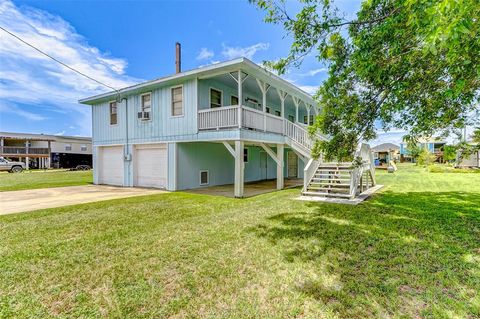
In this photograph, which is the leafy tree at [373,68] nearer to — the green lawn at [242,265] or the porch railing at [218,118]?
the green lawn at [242,265]

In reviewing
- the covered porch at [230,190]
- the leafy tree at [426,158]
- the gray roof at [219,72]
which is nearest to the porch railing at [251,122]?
the gray roof at [219,72]

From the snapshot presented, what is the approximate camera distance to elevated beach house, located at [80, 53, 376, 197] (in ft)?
30.6

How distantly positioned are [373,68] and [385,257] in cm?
317

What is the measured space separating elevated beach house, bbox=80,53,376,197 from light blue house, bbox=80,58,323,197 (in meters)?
0.04

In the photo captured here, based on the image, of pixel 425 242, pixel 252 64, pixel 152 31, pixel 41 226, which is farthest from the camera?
pixel 152 31

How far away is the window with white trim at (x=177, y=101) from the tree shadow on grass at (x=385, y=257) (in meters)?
7.08

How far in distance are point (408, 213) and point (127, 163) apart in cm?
1235

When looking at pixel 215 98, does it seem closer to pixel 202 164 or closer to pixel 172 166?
pixel 202 164

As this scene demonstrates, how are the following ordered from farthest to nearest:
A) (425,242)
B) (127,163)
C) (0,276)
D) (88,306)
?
(127,163), (425,242), (0,276), (88,306)

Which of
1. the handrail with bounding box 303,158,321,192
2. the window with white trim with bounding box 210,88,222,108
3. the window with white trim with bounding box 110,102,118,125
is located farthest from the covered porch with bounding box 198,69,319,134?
the window with white trim with bounding box 110,102,118,125

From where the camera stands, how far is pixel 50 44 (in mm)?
10445

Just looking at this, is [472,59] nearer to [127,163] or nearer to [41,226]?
[41,226]

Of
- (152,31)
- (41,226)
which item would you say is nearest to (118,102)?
(152,31)

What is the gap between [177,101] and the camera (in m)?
11.0
